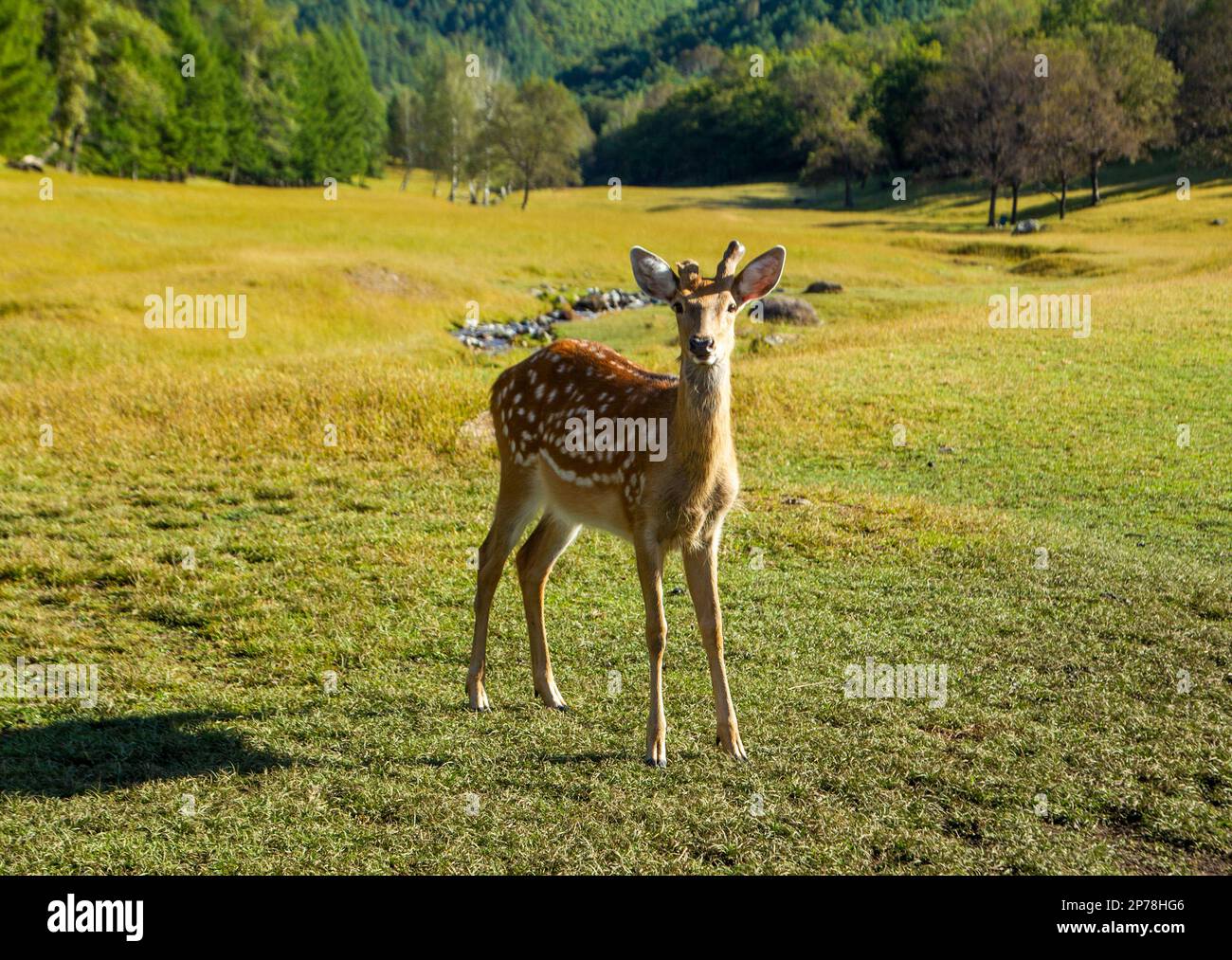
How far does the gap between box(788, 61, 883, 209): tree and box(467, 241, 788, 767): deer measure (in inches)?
3757

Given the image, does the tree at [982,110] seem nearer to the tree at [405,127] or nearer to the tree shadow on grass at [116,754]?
the tree at [405,127]

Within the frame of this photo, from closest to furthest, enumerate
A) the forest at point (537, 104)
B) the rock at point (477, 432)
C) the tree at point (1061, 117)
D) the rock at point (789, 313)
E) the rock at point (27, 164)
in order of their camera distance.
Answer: the rock at point (477, 432) < the rock at point (789, 313) < the rock at point (27, 164) < the tree at point (1061, 117) < the forest at point (537, 104)

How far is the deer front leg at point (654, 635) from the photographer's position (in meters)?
7.38

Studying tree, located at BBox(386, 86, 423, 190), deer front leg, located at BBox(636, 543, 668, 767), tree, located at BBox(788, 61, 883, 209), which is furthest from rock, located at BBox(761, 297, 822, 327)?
tree, located at BBox(386, 86, 423, 190)

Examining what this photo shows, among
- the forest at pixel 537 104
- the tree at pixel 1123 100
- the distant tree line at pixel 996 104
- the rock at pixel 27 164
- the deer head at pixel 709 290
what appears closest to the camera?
the deer head at pixel 709 290

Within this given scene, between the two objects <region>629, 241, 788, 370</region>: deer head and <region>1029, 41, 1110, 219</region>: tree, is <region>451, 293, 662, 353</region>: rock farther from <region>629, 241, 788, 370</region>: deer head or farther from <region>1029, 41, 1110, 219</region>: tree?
<region>1029, 41, 1110, 219</region>: tree

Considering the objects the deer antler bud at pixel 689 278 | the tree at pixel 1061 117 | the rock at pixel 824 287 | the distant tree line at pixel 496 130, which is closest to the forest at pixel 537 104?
the tree at pixel 1061 117

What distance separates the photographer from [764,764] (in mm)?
7363

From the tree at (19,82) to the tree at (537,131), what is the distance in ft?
135

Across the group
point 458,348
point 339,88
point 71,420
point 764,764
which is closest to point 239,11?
point 339,88

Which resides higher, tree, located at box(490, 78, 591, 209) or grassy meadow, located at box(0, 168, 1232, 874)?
tree, located at box(490, 78, 591, 209)

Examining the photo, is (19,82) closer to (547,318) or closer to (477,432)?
(547,318)

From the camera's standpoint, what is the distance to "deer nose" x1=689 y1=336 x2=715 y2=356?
6789mm
